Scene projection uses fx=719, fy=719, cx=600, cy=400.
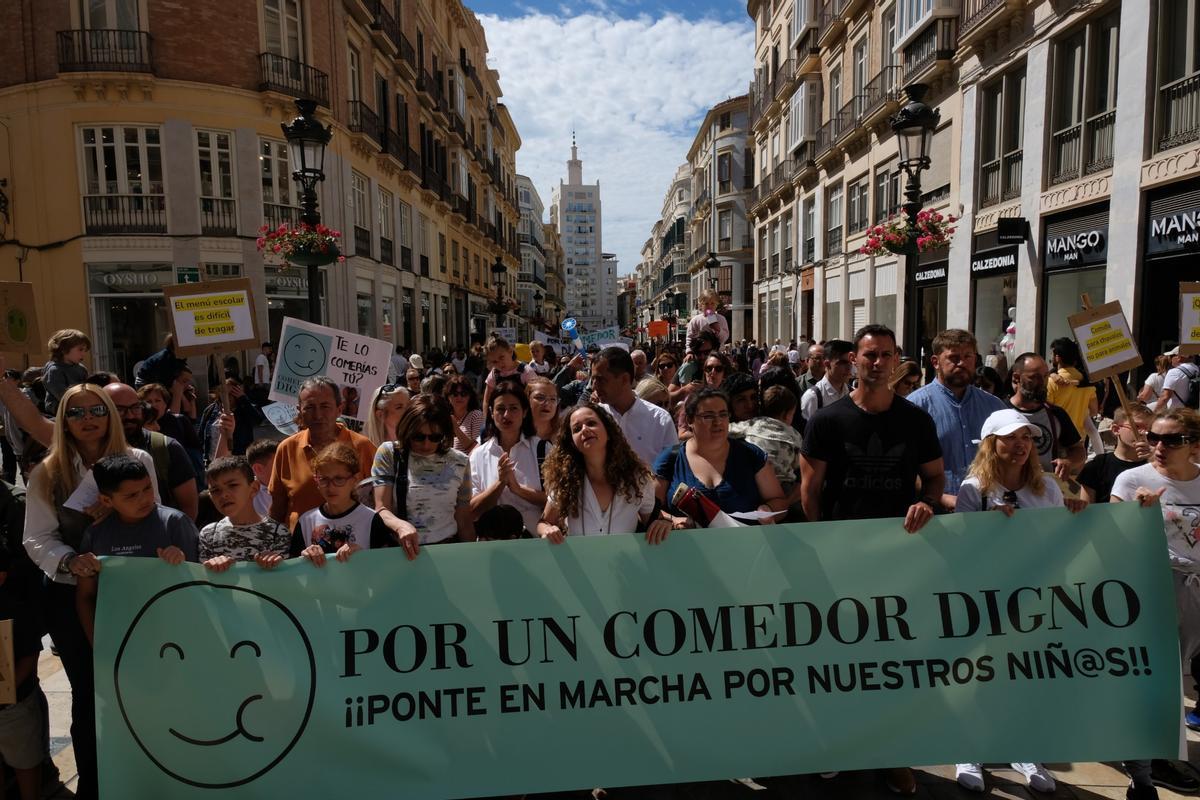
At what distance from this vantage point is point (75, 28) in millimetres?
17125

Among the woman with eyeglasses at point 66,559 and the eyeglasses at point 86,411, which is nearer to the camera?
the woman with eyeglasses at point 66,559

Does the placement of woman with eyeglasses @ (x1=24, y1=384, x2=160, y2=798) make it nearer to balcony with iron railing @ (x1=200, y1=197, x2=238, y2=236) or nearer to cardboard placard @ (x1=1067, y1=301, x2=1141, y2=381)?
cardboard placard @ (x1=1067, y1=301, x2=1141, y2=381)

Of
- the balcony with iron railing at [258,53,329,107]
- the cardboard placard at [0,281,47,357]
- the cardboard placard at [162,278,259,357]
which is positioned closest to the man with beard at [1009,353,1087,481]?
the cardboard placard at [162,278,259,357]

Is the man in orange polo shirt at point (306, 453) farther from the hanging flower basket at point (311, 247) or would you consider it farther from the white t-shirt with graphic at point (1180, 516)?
the hanging flower basket at point (311, 247)

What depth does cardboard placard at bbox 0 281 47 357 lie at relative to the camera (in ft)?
14.8

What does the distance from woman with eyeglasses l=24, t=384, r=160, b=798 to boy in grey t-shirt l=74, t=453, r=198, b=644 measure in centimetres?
6

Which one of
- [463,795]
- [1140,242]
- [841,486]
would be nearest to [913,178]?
[1140,242]

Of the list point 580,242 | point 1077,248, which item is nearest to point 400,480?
point 1077,248

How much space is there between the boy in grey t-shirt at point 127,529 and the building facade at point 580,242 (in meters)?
157

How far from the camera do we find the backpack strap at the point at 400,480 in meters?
3.59

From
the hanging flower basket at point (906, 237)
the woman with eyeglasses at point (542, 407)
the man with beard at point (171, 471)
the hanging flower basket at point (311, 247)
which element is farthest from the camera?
the hanging flower basket at point (906, 237)

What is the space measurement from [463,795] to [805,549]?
5.76 ft

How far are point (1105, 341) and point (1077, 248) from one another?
9.42 metres

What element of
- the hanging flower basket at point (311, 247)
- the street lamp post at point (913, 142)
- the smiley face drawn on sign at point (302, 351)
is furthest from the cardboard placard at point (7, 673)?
the street lamp post at point (913, 142)
